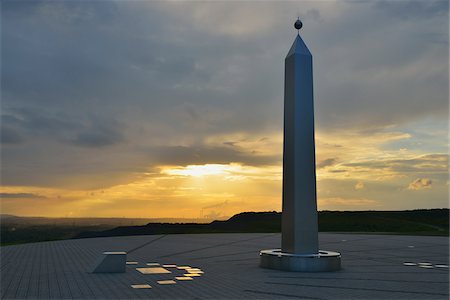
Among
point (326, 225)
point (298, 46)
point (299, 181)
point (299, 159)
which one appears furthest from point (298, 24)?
point (326, 225)

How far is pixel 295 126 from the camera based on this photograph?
17.3m

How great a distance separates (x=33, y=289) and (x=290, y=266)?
27.8 feet

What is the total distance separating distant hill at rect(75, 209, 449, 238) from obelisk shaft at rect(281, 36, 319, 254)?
76.3ft

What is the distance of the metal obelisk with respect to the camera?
16484 mm

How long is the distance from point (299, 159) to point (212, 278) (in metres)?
5.64

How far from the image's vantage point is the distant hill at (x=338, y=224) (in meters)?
43.9

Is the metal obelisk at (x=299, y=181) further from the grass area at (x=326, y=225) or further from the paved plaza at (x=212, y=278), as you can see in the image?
the grass area at (x=326, y=225)

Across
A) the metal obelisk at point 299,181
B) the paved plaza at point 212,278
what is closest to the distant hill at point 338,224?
the paved plaza at point 212,278

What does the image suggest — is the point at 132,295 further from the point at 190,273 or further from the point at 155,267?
the point at 155,267

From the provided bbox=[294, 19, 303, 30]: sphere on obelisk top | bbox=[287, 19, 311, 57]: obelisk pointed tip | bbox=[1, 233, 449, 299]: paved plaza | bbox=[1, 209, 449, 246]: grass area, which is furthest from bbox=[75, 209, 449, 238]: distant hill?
bbox=[294, 19, 303, 30]: sphere on obelisk top

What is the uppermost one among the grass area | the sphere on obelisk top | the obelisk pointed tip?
the sphere on obelisk top

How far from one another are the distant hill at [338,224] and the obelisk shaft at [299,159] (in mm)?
23270

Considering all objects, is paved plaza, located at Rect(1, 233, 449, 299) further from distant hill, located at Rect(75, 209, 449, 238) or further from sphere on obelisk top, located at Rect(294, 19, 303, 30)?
distant hill, located at Rect(75, 209, 449, 238)

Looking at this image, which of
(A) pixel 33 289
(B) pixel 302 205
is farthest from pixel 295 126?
(A) pixel 33 289
